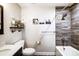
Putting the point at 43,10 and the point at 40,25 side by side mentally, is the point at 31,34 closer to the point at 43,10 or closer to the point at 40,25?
the point at 40,25

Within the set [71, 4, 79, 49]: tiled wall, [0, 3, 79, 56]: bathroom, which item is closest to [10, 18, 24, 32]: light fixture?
[0, 3, 79, 56]: bathroom

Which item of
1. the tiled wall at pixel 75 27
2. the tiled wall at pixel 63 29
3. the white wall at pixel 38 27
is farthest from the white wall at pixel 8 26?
the tiled wall at pixel 75 27

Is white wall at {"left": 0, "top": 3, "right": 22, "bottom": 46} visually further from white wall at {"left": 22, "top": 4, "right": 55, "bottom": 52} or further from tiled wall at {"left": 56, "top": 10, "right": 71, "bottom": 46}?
tiled wall at {"left": 56, "top": 10, "right": 71, "bottom": 46}

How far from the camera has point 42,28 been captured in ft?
5.83

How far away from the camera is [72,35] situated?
1789 millimetres

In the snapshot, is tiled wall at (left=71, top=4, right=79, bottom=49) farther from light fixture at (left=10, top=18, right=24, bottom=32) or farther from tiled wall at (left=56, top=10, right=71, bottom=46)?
light fixture at (left=10, top=18, right=24, bottom=32)

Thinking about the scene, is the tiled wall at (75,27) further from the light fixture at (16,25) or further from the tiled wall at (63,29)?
the light fixture at (16,25)

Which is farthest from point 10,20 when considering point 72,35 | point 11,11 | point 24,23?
point 72,35

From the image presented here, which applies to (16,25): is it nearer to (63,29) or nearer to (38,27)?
(38,27)

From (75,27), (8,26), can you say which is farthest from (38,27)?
(75,27)

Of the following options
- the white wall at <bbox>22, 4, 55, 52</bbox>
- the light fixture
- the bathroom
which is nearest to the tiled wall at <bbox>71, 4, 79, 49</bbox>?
the bathroom

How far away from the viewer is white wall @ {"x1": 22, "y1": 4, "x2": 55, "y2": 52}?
174 cm

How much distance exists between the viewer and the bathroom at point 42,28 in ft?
5.71

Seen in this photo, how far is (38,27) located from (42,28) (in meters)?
0.08
